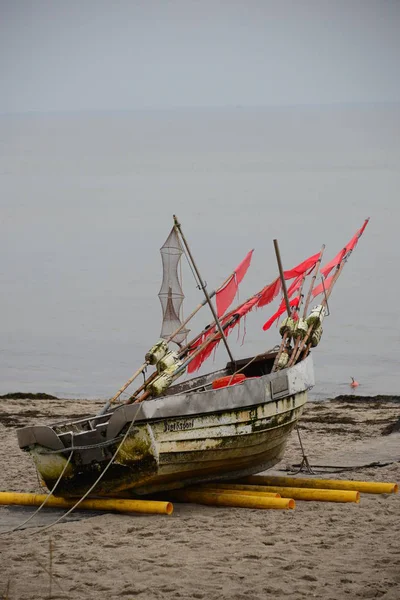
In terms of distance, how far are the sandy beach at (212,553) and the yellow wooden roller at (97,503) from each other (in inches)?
3.6

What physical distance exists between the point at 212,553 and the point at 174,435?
1.72 meters

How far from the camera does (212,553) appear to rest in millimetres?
10156

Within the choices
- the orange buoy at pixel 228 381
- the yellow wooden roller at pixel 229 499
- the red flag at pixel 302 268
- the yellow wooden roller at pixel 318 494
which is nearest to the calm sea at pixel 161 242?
the red flag at pixel 302 268

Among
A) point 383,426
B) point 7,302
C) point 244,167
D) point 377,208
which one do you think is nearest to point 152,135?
point 244,167

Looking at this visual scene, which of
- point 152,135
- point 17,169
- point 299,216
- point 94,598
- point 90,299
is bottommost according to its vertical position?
point 94,598

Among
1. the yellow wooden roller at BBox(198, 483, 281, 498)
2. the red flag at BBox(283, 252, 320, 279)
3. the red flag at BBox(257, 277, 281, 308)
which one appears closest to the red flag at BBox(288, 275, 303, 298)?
the red flag at BBox(283, 252, 320, 279)

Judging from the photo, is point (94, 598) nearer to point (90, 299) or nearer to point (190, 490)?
point (190, 490)

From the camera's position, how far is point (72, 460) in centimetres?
1174

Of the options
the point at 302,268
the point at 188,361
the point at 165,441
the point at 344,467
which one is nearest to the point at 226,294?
the point at 302,268

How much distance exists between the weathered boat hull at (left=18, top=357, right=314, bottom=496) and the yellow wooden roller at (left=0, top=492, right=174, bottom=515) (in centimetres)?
11

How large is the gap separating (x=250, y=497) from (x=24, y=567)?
287 cm

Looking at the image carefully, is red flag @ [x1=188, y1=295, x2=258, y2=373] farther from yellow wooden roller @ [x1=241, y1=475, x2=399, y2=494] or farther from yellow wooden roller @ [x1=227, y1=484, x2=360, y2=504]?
yellow wooden roller @ [x1=227, y1=484, x2=360, y2=504]

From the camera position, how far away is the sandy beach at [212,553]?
30.0 feet

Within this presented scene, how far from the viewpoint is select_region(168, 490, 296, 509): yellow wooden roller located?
11.8 m
